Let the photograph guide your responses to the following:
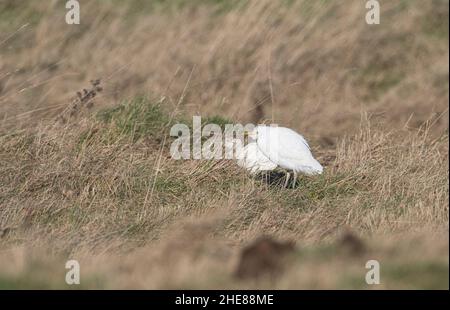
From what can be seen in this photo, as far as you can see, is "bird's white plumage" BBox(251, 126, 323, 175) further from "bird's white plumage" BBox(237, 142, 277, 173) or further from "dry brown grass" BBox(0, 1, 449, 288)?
"dry brown grass" BBox(0, 1, 449, 288)

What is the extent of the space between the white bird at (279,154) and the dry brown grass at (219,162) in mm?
179

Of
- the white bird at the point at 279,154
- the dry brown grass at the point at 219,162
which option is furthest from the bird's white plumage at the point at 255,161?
the dry brown grass at the point at 219,162

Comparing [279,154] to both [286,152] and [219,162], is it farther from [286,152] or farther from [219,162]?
[219,162]

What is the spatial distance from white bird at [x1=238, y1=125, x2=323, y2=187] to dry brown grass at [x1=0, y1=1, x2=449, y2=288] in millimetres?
179

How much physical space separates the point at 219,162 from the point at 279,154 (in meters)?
0.63

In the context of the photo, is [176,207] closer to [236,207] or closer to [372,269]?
[236,207]

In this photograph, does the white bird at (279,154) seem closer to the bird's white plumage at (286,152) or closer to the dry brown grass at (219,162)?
the bird's white plumage at (286,152)

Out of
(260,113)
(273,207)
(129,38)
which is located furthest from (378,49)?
(273,207)

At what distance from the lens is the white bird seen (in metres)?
8.08

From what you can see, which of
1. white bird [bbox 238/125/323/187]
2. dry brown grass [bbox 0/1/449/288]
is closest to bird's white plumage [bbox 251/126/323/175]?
white bird [bbox 238/125/323/187]

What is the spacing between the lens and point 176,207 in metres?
7.68

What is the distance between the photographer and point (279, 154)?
318 inches

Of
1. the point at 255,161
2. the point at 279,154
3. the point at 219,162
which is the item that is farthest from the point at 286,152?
the point at 219,162
